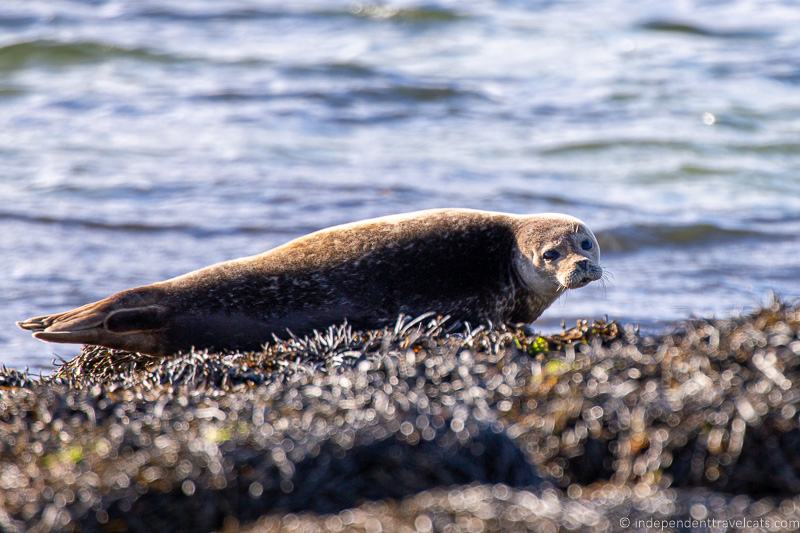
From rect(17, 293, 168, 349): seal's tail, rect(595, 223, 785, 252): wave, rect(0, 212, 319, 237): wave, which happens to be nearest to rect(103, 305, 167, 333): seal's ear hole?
rect(17, 293, 168, 349): seal's tail

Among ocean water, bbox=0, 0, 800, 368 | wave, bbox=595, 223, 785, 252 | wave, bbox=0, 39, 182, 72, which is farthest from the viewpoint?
wave, bbox=0, 39, 182, 72

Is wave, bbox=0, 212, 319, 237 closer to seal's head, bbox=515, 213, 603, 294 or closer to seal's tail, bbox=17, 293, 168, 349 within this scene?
seal's head, bbox=515, 213, 603, 294

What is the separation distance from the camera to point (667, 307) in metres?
8.49

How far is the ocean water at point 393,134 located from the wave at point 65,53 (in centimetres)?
4

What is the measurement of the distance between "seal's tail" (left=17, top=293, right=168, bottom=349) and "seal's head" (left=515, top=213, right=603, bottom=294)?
173 centimetres

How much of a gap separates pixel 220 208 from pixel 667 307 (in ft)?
14.5

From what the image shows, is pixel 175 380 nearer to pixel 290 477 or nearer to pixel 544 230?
pixel 290 477

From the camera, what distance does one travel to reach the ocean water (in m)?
9.83

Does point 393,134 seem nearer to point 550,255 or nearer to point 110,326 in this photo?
point 550,255

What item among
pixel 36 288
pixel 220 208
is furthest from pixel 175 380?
pixel 220 208

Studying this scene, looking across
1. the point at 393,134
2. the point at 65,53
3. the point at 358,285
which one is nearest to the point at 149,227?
the point at 393,134

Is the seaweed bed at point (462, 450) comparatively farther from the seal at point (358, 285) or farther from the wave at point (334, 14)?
the wave at point (334, 14)

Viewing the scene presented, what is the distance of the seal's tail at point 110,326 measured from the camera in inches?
210

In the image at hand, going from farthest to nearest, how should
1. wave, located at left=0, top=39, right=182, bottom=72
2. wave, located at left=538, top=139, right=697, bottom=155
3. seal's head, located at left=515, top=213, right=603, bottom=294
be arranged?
wave, located at left=0, top=39, right=182, bottom=72
wave, located at left=538, top=139, right=697, bottom=155
seal's head, located at left=515, top=213, right=603, bottom=294
